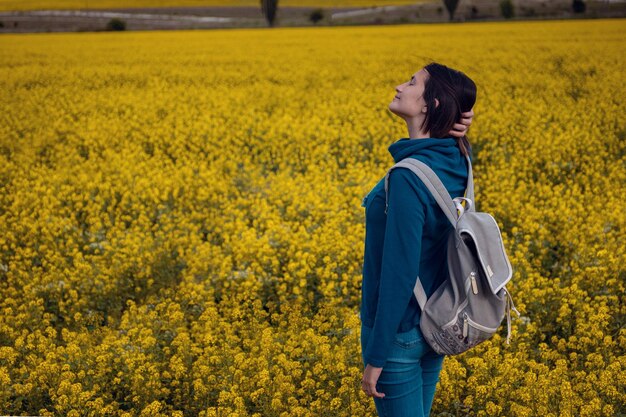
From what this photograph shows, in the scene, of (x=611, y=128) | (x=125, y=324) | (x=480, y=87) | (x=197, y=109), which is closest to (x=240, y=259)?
(x=125, y=324)

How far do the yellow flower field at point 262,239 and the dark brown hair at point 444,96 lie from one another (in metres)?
1.81

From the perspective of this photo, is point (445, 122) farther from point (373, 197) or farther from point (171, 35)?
point (171, 35)

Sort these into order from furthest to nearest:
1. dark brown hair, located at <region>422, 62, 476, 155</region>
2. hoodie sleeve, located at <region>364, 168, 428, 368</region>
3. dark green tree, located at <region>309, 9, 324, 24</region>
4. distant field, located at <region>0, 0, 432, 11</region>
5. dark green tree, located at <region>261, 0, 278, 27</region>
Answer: dark green tree, located at <region>309, 9, 324, 24</region> → dark green tree, located at <region>261, 0, 278, 27</region> → distant field, located at <region>0, 0, 432, 11</region> → dark brown hair, located at <region>422, 62, 476, 155</region> → hoodie sleeve, located at <region>364, 168, 428, 368</region>

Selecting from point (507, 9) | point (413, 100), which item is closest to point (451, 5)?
point (507, 9)

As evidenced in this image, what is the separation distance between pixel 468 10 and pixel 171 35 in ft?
37.6

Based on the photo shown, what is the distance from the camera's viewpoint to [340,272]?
18.3ft

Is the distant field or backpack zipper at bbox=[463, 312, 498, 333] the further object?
the distant field

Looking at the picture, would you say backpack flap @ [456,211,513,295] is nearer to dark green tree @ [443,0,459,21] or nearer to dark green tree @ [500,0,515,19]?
dark green tree @ [500,0,515,19]

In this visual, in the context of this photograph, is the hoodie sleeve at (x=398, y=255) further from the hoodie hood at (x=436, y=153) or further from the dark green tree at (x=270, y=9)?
the dark green tree at (x=270, y=9)

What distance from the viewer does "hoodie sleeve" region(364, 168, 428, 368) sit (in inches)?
83.7

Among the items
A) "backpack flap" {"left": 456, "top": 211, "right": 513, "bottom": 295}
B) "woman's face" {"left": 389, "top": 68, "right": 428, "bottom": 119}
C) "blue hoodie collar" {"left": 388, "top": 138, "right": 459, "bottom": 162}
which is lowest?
"backpack flap" {"left": 456, "top": 211, "right": 513, "bottom": 295}

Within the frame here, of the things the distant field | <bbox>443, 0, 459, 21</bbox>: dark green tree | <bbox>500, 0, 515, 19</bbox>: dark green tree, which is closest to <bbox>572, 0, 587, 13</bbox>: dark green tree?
<bbox>500, 0, 515, 19</bbox>: dark green tree

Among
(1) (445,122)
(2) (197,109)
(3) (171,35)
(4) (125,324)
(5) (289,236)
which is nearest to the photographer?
(1) (445,122)

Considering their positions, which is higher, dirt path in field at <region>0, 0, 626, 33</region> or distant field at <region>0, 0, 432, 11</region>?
distant field at <region>0, 0, 432, 11</region>
